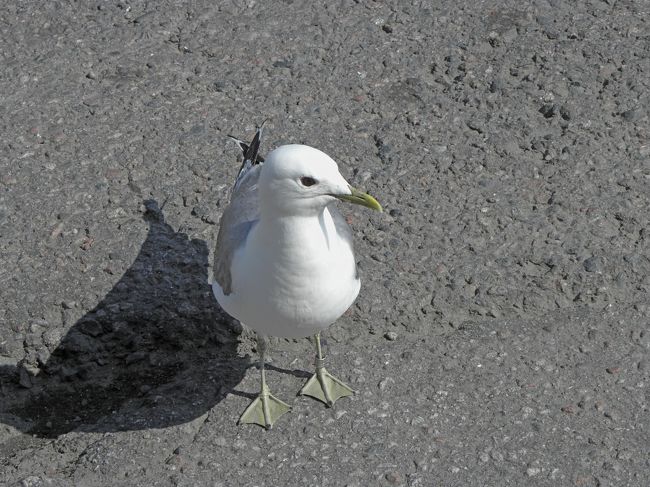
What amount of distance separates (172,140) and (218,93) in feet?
1.66

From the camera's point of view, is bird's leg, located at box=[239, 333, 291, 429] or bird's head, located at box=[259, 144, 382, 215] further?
bird's leg, located at box=[239, 333, 291, 429]

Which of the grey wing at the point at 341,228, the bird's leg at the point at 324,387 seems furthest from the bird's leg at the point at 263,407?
the grey wing at the point at 341,228

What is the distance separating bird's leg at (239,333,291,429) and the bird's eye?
39.2 inches

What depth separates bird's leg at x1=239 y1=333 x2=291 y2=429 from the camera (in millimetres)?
4449

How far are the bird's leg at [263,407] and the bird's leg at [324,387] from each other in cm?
14

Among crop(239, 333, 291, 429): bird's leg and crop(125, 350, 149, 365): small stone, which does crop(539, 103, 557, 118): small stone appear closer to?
crop(239, 333, 291, 429): bird's leg

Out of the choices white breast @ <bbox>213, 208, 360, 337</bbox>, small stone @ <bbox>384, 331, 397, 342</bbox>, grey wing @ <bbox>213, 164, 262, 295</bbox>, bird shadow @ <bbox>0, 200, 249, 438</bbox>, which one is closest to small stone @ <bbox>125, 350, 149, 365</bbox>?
bird shadow @ <bbox>0, 200, 249, 438</bbox>

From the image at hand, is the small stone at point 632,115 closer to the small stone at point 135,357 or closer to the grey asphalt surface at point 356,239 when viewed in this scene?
the grey asphalt surface at point 356,239

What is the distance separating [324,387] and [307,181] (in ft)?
3.79

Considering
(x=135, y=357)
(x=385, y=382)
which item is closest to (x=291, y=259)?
(x=385, y=382)

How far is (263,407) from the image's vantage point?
4492 mm

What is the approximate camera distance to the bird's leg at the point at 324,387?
14.8 ft

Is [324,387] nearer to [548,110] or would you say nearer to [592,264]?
[592,264]

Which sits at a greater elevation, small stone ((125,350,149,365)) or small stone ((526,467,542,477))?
small stone ((526,467,542,477))
